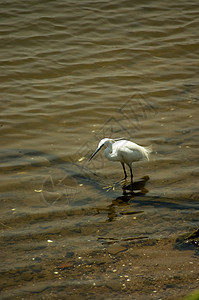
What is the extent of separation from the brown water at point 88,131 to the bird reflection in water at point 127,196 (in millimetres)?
24

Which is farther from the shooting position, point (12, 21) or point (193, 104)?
point (12, 21)

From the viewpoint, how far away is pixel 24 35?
1110cm

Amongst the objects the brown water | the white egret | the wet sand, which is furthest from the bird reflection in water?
the wet sand

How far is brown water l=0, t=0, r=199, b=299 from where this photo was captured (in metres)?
4.56

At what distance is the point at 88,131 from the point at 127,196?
1.88 metres

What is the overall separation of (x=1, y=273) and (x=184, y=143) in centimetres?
354

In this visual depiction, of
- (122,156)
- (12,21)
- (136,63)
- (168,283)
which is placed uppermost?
(12,21)

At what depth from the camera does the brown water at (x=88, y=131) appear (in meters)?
4.56

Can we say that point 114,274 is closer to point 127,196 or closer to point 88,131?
point 127,196

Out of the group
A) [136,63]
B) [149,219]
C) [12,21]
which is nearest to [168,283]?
[149,219]

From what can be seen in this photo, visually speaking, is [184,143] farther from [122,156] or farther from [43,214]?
[43,214]

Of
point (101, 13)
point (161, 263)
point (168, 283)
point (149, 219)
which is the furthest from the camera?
point (101, 13)

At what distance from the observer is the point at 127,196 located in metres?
5.80

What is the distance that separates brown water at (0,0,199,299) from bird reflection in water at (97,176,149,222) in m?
0.02
